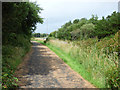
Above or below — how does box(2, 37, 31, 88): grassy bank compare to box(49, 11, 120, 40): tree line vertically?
below

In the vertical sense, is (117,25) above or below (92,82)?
above

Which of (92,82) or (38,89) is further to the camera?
(92,82)

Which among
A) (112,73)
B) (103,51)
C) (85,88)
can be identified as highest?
(103,51)

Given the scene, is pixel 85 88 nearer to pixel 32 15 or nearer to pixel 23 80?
pixel 23 80

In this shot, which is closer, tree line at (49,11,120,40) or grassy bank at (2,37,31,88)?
grassy bank at (2,37,31,88)

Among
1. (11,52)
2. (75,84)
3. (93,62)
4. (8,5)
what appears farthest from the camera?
(11,52)

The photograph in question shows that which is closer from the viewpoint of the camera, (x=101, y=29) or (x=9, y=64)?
(x=9, y=64)

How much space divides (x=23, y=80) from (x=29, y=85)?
0.61m

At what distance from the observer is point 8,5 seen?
6.62m

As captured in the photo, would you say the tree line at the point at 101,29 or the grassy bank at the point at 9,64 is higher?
the tree line at the point at 101,29

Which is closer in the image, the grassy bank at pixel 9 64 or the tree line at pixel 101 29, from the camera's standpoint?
the grassy bank at pixel 9 64

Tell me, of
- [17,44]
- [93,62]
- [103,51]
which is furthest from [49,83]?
[17,44]

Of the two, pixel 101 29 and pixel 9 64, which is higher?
pixel 101 29

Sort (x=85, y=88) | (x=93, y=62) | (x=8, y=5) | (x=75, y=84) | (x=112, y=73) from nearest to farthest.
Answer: (x=112, y=73), (x=85, y=88), (x=75, y=84), (x=93, y=62), (x=8, y=5)
